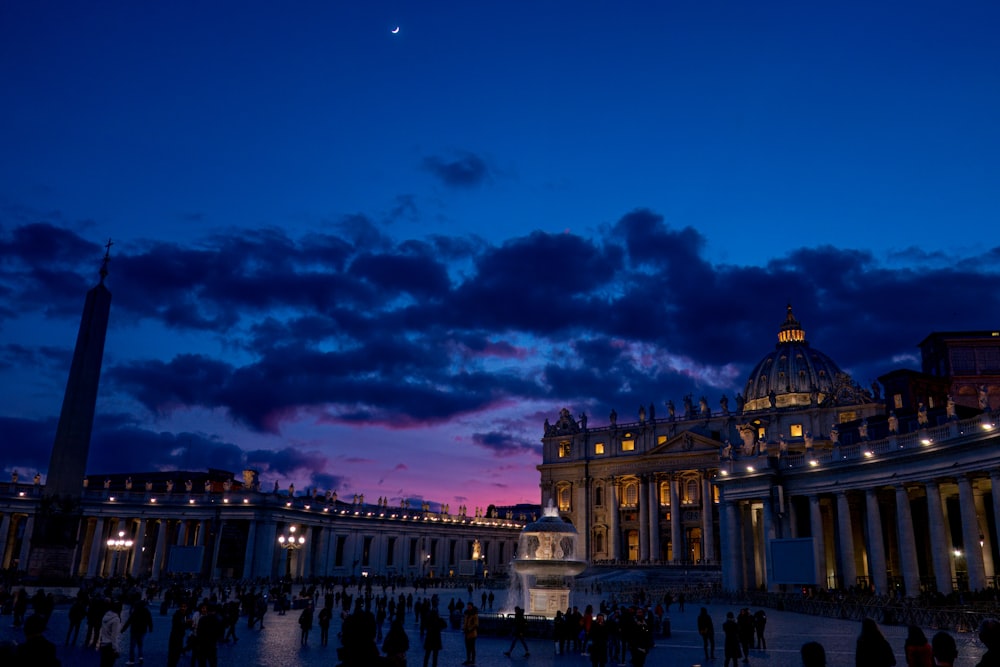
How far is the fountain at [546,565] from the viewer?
28406 millimetres

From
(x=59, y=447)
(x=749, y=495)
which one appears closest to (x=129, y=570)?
(x=59, y=447)

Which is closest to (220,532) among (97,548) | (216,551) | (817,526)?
(216,551)

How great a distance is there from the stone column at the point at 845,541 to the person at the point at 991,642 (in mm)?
39342

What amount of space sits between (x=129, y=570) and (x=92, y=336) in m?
52.9

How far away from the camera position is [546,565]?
2831cm

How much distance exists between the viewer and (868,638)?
891 centimetres

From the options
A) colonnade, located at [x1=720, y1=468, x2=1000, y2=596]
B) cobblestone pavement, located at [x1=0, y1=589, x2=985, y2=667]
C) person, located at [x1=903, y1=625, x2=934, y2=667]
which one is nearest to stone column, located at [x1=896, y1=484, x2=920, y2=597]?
colonnade, located at [x1=720, y1=468, x2=1000, y2=596]

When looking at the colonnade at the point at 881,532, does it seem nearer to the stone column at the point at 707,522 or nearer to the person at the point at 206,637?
the person at the point at 206,637

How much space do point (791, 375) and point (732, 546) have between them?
77.3 meters

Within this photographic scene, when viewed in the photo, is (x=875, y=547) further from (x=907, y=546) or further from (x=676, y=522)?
(x=676, y=522)

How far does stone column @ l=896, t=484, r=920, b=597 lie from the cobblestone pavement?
796cm

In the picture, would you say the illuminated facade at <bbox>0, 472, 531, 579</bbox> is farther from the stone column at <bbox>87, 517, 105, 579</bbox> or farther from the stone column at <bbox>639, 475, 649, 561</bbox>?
the stone column at <bbox>639, 475, 649, 561</bbox>

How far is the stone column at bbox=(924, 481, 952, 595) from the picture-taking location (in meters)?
36.4

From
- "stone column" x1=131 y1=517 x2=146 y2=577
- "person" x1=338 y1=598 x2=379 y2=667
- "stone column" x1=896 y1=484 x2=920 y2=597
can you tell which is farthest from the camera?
"stone column" x1=131 y1=517 x2=146 y2=577
